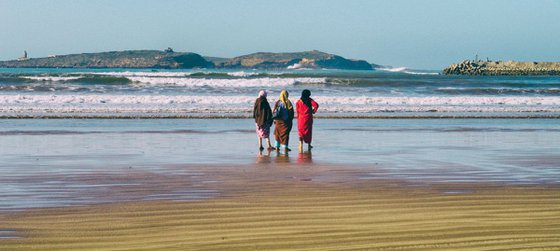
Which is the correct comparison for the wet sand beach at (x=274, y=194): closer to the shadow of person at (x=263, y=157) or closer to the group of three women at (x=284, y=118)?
the shadow of person at (x=263, y=157)

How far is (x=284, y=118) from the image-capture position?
1605 centimetres

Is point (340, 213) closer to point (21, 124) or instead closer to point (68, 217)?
point (68, 217)

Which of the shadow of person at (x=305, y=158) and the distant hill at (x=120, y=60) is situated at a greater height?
the shadow of person at (x=305, y=158)

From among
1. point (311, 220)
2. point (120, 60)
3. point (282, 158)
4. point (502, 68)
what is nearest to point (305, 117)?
point (282, 158)

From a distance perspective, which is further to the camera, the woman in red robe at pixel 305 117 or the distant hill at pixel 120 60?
the distant hill at pixel 120 60

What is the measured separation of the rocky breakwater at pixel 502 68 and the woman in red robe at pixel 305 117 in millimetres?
108230

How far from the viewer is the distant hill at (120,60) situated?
6845 inches

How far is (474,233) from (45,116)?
792 inches

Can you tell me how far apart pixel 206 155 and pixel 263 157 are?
98cm

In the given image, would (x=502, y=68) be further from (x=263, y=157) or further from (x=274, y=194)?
(x=274, y=194)

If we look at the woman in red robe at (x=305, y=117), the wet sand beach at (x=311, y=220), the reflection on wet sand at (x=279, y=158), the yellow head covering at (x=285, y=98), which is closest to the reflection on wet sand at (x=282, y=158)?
the reflection on wet sand at (x=279, y=158)

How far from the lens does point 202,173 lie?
11.8 metres

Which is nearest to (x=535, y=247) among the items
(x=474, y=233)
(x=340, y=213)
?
(x=474, y=233)

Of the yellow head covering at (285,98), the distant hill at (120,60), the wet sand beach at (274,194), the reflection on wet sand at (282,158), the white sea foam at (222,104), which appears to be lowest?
the distant hill at (120,60)
